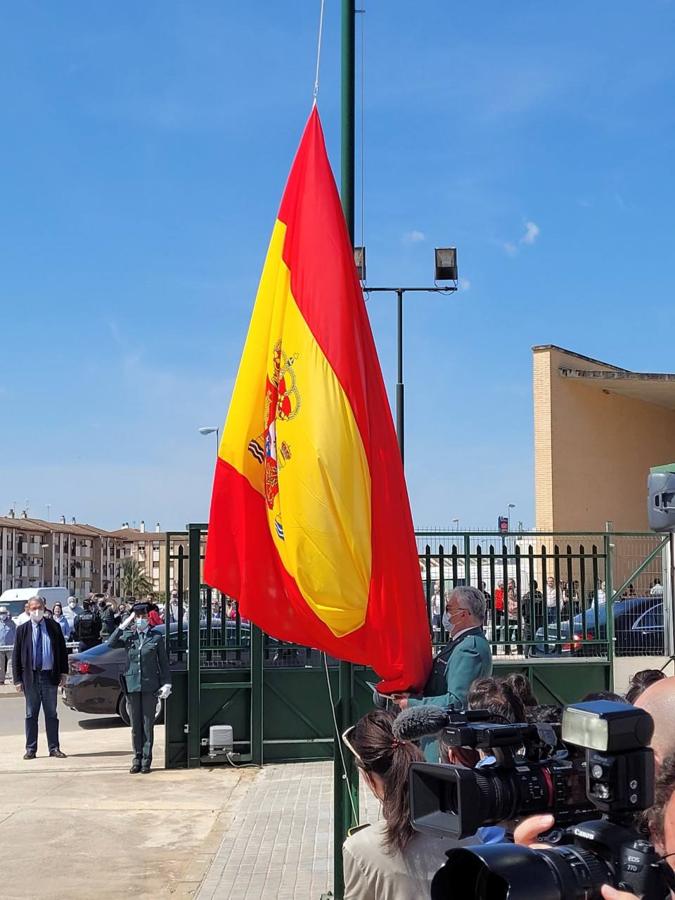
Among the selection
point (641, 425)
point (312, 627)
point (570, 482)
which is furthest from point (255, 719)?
point (641, 425)

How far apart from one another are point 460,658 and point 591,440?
79.0ft

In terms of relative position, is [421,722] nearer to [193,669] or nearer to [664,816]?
[664,816]

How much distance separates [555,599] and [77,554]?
121m

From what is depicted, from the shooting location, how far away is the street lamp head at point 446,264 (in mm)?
15352

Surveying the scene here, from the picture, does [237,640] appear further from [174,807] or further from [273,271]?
[273,271]

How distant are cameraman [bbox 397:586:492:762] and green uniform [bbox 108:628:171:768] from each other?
5.70 metres

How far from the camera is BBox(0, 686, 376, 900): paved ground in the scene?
6.70 meters

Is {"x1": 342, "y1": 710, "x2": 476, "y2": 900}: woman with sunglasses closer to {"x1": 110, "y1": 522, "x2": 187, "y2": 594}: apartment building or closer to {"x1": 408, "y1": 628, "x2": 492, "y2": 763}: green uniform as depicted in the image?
{"x1": 408, "y1": 628, "x2": 492, "y2": 763}: green uniform

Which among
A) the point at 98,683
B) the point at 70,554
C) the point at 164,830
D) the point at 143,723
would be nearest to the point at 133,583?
the point at 70,554

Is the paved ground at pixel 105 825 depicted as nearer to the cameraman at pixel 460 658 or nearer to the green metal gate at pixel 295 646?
the green metal gate at pixel 295 646

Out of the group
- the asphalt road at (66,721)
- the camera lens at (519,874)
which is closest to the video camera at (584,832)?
the camera lens at (519,874)

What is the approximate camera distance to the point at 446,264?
50.6ft

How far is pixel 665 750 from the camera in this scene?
1952 mm

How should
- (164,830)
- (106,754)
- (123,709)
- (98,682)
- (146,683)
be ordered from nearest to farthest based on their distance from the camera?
1. (164,830)
2. (146,683)
3. (106,754)
4. (123,709)
5. (98,682)
